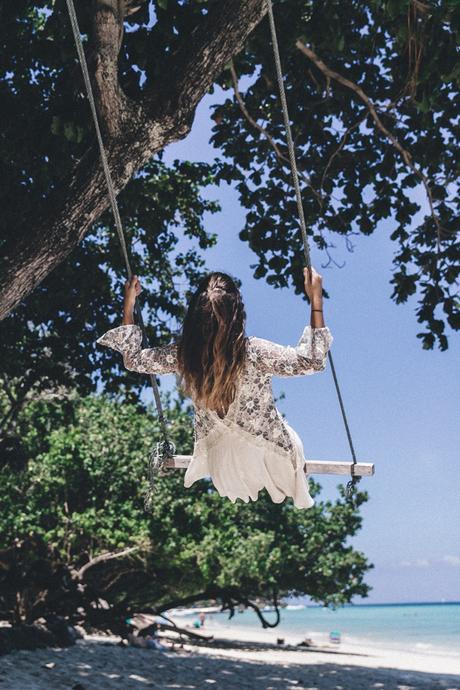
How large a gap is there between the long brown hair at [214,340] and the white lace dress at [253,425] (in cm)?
9

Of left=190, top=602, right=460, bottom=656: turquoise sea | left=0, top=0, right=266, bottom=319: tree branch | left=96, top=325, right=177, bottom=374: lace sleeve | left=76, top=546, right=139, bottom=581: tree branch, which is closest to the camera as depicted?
left=96, top=325, right=177, bottom=374: lace sleeve

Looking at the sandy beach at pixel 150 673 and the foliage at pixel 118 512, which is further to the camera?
the foliage at pixel 118 512

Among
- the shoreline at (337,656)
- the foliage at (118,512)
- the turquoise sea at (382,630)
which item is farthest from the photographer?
the turquoise sea at (382,630)

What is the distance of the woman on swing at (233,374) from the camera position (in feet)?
10.3

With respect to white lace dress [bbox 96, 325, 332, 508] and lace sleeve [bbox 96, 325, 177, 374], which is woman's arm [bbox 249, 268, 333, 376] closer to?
white lace dress [bbox 96, 325, 332, 508]

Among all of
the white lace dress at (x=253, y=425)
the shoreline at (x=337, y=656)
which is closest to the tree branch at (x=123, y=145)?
the white lace dress at (x=253, y=425)

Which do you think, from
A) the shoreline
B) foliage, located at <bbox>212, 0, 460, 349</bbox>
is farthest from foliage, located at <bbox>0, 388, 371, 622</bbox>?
foliage, located at <bbox>212, 0, 460, 349</bbox>

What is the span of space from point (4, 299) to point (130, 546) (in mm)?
10723

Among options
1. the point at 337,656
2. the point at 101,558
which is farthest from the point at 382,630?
the point at 101,558

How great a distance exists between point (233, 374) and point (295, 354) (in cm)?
27

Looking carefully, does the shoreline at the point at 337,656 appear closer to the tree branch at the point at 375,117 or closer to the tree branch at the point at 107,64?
the tree branch at the point at 375,117

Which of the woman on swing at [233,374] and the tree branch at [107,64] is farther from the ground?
the tree branch at [107,64]

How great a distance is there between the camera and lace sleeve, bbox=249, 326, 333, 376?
3182 millimetres

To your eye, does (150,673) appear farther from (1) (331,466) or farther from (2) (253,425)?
(2) (253,425)
